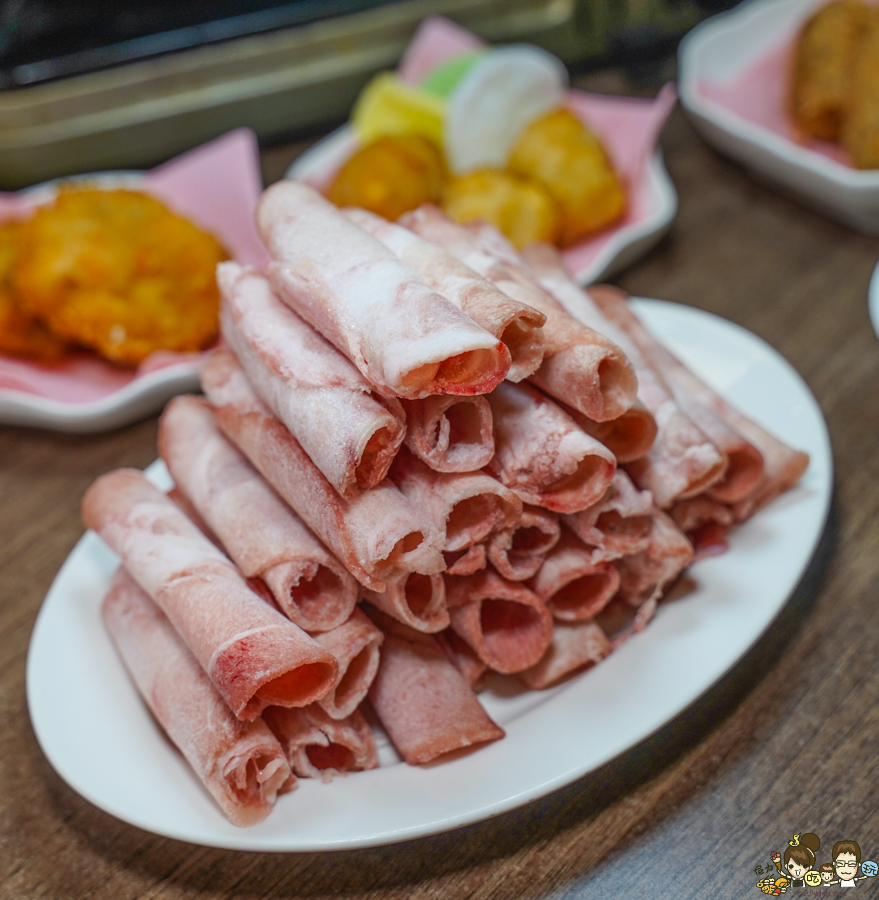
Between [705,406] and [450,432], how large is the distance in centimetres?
48

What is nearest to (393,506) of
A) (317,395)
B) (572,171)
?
(317,395)

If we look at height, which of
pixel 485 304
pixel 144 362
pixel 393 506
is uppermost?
pixel 485 304

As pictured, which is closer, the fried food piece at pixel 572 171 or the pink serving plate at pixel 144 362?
the pink serving plate at pixel 144 362

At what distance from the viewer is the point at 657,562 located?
1262 mm

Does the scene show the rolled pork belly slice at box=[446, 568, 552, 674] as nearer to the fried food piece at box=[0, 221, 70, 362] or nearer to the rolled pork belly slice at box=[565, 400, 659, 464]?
the rolled pork belly slice at box=[565, 400, 659, 464]

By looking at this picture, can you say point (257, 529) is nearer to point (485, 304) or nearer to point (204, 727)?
point (204, 727)

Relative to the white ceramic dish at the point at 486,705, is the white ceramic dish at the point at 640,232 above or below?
below

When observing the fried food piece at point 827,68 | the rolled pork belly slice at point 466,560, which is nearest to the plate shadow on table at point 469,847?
the rolled pork belly slice at point 466,560

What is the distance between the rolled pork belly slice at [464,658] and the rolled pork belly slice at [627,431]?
13.1 inches

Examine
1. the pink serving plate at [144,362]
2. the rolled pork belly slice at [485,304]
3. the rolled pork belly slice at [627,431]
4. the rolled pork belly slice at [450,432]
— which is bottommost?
the pink serving plate at [144,362]

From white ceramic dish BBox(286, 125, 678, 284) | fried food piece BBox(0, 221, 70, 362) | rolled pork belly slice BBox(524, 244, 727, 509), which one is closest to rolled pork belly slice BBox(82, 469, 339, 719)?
rolled pork belly slice BBox(524, 244, 727, 509)

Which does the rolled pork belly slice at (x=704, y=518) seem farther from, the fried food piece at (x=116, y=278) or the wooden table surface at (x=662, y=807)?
the fried food piece at (x=116, y=278)

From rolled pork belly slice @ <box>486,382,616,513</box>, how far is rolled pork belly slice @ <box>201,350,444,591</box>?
0.43ft

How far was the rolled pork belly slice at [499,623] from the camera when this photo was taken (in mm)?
1214
